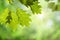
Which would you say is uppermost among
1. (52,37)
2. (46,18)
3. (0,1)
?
(0,1)

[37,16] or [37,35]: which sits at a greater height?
[37,16]

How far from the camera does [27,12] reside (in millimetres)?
1124

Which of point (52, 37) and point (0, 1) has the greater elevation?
point (0, 1)

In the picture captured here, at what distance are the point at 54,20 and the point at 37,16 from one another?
0.41 feet

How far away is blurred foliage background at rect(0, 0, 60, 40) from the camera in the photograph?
112 centimetres

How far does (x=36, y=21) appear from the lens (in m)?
1.13

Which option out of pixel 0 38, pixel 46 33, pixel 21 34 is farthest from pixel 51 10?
pixel 0 38

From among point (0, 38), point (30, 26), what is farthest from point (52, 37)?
point (0, 38)

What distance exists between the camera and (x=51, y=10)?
113 centimetres

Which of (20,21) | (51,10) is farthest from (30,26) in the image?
(51,10)

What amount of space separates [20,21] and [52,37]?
0.83ft

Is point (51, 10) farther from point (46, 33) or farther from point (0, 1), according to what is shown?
point (0, 1)

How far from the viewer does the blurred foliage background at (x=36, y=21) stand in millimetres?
1120

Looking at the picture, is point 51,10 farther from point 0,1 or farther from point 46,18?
point 0,1
